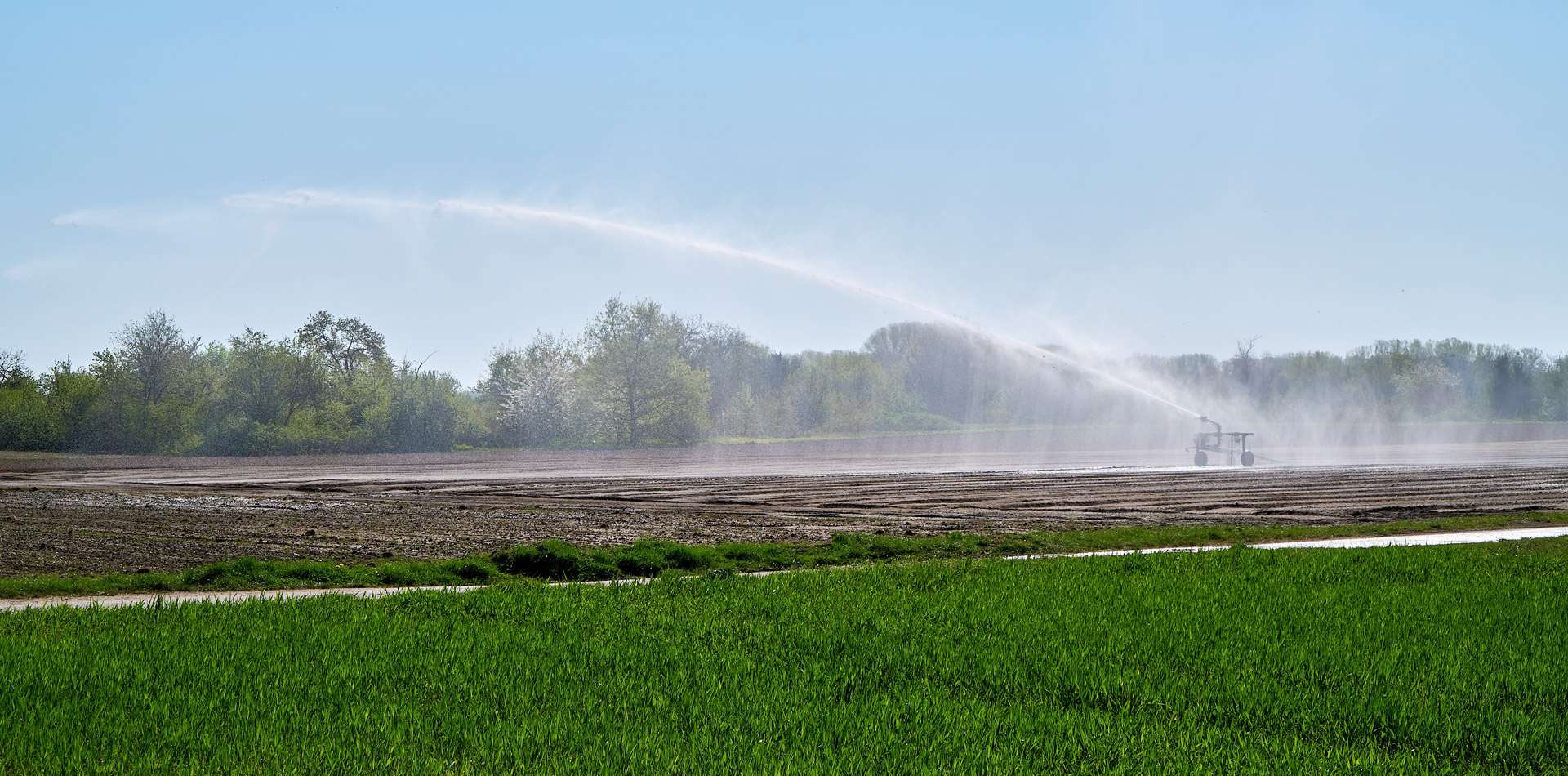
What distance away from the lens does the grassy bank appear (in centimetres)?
1308

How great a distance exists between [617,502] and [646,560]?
14636 millimetres

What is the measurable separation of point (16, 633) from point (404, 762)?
17.9ft

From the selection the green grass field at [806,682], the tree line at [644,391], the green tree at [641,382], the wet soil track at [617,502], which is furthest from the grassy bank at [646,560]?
the green tree at [641,382]

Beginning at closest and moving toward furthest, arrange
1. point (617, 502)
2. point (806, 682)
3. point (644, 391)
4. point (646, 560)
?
point (806, 682)
point (646, 560)
point (617, 502)
point (644, 391)

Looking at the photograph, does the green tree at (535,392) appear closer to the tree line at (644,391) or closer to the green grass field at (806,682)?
the tree line at (644,391)

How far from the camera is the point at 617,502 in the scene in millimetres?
29734

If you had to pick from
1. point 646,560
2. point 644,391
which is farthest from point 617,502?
point 644,391

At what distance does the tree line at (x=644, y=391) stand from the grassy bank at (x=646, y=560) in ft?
113

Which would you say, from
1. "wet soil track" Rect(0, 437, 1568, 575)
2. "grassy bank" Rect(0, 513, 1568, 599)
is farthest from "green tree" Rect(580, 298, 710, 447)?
"grassy bank" Rect(0, 513, 1568, 599)

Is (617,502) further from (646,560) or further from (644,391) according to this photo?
(644,391)

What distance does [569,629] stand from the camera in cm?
975

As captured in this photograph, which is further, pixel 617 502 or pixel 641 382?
pixel 641 382

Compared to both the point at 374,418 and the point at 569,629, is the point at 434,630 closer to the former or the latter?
the point at 569,629

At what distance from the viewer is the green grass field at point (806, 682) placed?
6113 mm
